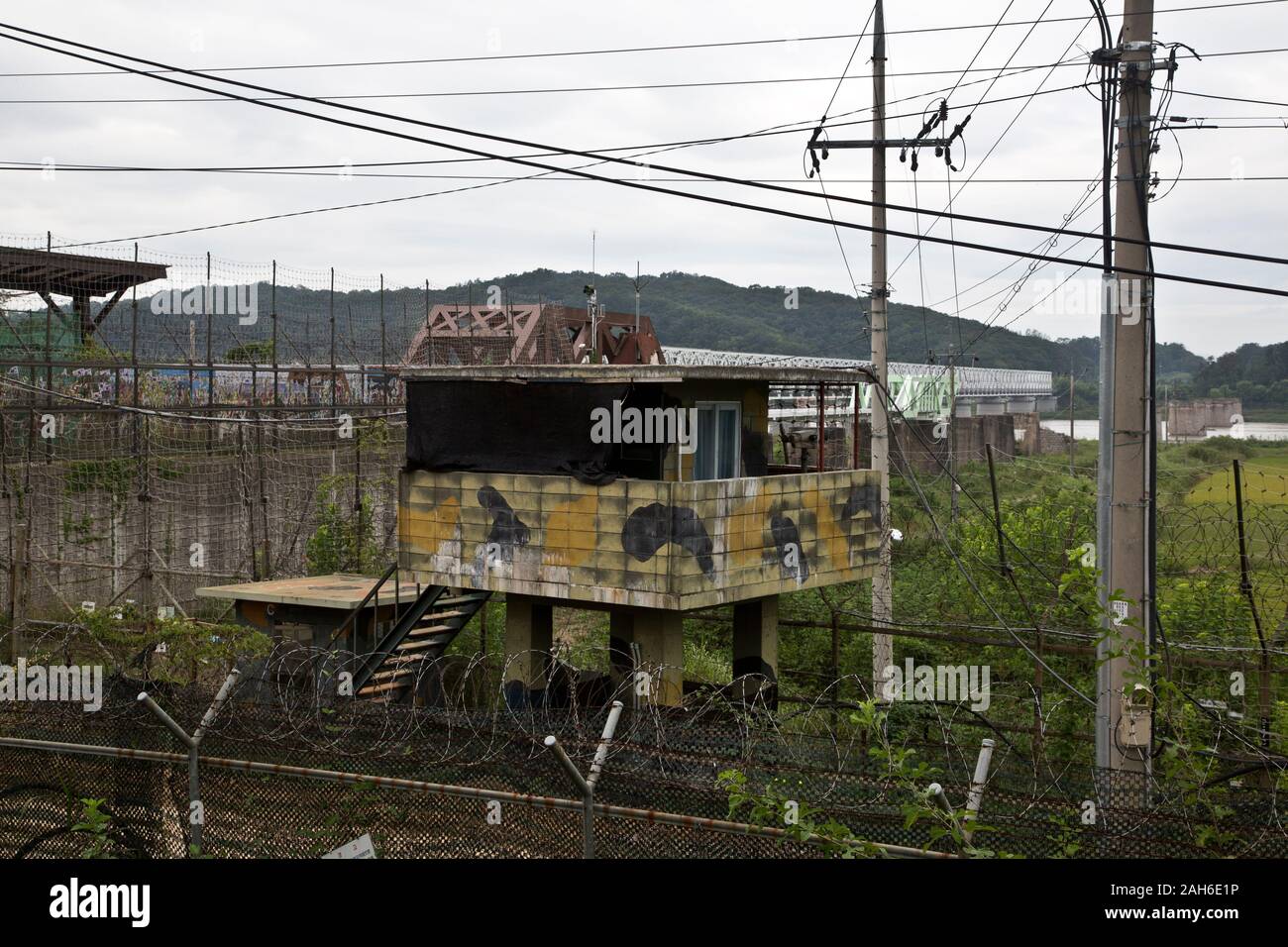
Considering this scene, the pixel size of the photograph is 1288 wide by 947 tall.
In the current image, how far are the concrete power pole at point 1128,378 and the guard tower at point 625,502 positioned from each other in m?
5.33

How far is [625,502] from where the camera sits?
1652 cm

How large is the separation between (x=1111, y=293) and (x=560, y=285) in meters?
72.9

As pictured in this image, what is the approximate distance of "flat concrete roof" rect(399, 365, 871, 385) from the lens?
15695 mm

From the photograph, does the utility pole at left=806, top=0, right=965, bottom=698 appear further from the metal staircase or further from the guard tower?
the metal staircase

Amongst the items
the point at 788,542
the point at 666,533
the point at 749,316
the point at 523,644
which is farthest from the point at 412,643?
the point at 749,316

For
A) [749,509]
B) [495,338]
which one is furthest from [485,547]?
[495,338]

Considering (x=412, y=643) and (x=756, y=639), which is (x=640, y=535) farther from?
(x=412, y=643)

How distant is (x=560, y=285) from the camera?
83.1m

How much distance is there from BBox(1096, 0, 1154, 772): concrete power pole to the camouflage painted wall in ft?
19.1

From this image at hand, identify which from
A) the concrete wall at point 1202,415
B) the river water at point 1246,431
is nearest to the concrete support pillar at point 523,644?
the river water at point 1246,431

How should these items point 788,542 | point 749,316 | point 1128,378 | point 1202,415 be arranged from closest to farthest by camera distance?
point 1128,378, point 788,542, point 749,316, point 1202,415

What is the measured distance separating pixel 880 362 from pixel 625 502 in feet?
15.5
